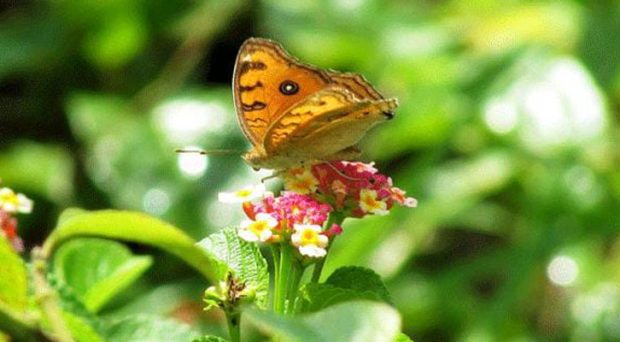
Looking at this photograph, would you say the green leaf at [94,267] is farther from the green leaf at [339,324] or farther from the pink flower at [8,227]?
the green leaf at [339,324]

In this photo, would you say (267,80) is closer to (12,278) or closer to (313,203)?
(313,203)

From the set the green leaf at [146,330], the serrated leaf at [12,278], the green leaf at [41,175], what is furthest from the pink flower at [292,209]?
the green leaf at [41,175]

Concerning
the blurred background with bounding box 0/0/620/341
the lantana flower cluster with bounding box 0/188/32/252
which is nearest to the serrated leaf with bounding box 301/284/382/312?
the lantana flower cluster with bounding box 0/188/32/252

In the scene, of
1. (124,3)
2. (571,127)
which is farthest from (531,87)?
(124,3)

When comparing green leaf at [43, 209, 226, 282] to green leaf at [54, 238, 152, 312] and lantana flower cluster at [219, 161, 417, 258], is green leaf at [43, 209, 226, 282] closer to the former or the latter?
lantana flower cluster at [219, 161, 417, 258]

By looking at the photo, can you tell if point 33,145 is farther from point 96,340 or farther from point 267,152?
point 96,340

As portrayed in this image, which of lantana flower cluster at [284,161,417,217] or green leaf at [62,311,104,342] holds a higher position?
lantana flower cluster at [284,161,417,217]

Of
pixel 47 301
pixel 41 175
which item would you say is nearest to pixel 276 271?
pixel 47 301
